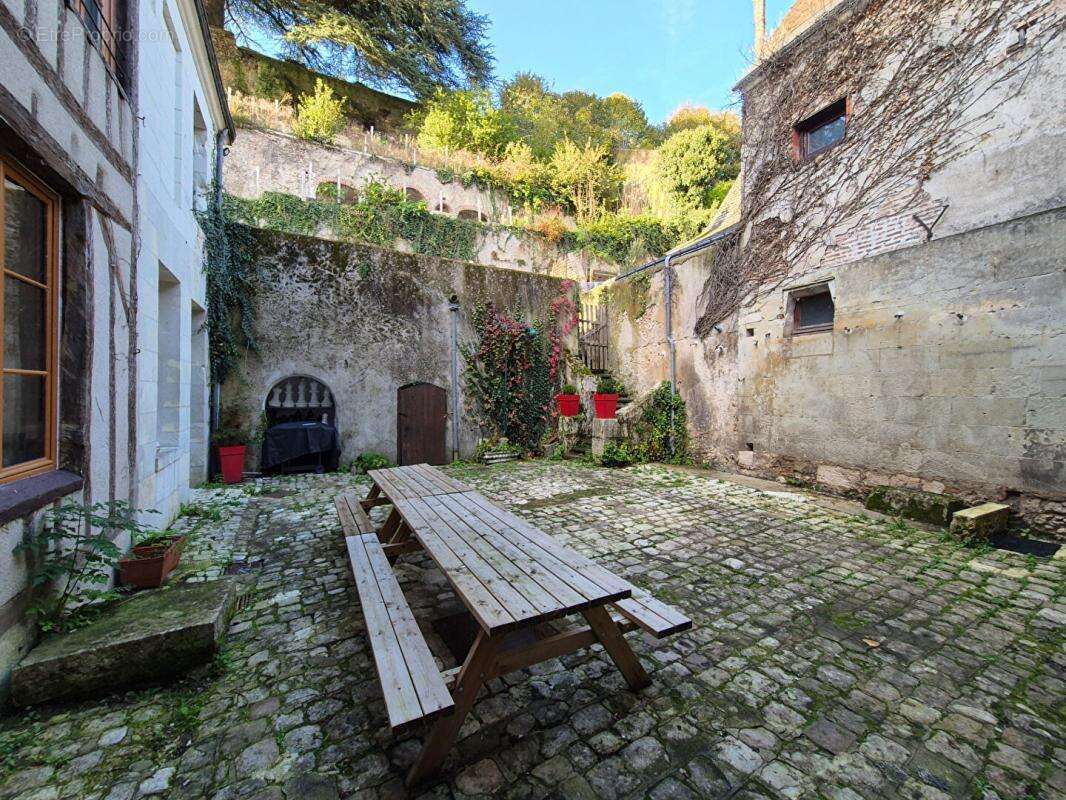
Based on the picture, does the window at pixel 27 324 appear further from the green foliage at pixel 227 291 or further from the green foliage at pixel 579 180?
the green foliage at pixel 579 180

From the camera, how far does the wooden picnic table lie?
1.64 meters

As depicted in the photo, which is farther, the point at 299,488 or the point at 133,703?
the point at 299,488

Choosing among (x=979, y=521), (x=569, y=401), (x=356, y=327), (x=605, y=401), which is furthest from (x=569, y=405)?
(x=979, y=521)

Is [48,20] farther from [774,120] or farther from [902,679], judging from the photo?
[774,120]

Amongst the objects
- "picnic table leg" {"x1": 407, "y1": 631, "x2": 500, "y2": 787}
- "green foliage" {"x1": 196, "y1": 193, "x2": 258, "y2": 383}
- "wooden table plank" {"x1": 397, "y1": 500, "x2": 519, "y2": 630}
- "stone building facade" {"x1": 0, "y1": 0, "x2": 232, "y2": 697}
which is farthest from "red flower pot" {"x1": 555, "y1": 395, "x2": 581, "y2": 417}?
"picnic table leg" {"x1": 407, "y1": 631, "x2": 500, "y2": 787}

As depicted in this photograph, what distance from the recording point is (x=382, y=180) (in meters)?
15.0

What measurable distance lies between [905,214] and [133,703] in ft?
24.7

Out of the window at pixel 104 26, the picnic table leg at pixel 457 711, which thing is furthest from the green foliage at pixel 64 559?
the window at pixel 104 26

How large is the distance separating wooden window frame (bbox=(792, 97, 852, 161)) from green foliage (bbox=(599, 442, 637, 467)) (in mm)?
5047

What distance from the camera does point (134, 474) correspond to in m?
3.27

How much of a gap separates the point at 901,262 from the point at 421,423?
7.25 m

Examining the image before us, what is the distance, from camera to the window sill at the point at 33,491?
75.2 inches

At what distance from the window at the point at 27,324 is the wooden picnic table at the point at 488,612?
172 centimetres

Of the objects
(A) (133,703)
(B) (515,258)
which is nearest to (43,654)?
(A) (133,703)
